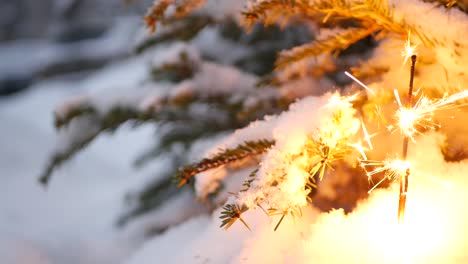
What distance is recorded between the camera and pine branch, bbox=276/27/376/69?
0.64m

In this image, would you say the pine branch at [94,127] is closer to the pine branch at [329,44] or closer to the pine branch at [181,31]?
the pine branch at [181,31]

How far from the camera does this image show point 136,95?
3.18 ft

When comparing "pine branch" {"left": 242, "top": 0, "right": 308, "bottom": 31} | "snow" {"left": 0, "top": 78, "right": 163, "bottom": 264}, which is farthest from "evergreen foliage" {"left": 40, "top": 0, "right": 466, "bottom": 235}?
"snow" {"left": 0, "top": 78, "right": 163, "bottom": 264}

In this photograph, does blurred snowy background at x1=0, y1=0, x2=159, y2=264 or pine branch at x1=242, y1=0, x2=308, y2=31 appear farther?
blurred snowy background at x1=0, y1=0, x2=159, y2=264

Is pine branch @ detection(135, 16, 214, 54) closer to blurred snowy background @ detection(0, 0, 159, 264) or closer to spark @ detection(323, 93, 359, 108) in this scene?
blurred snowy background @ detection(0, 0, 159, 264)

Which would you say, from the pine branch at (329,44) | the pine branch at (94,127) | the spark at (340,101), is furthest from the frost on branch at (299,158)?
the pine branch at (94,127)

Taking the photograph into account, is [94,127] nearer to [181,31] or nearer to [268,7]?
[181,31]

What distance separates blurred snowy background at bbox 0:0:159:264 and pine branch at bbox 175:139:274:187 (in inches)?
16.1

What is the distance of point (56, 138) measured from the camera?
53.2 inches

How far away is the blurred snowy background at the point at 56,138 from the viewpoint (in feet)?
3.85

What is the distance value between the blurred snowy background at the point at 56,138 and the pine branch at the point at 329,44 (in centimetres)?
51

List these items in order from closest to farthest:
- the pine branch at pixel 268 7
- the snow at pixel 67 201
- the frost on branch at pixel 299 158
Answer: the frost on branch at pixel 299 158, the pine branch at pixel 268 7, the snow at pixel 67 201

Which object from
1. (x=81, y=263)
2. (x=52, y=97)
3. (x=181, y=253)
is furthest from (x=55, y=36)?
(x=181, y=253)

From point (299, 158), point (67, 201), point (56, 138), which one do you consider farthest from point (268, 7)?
point (67, 201)
